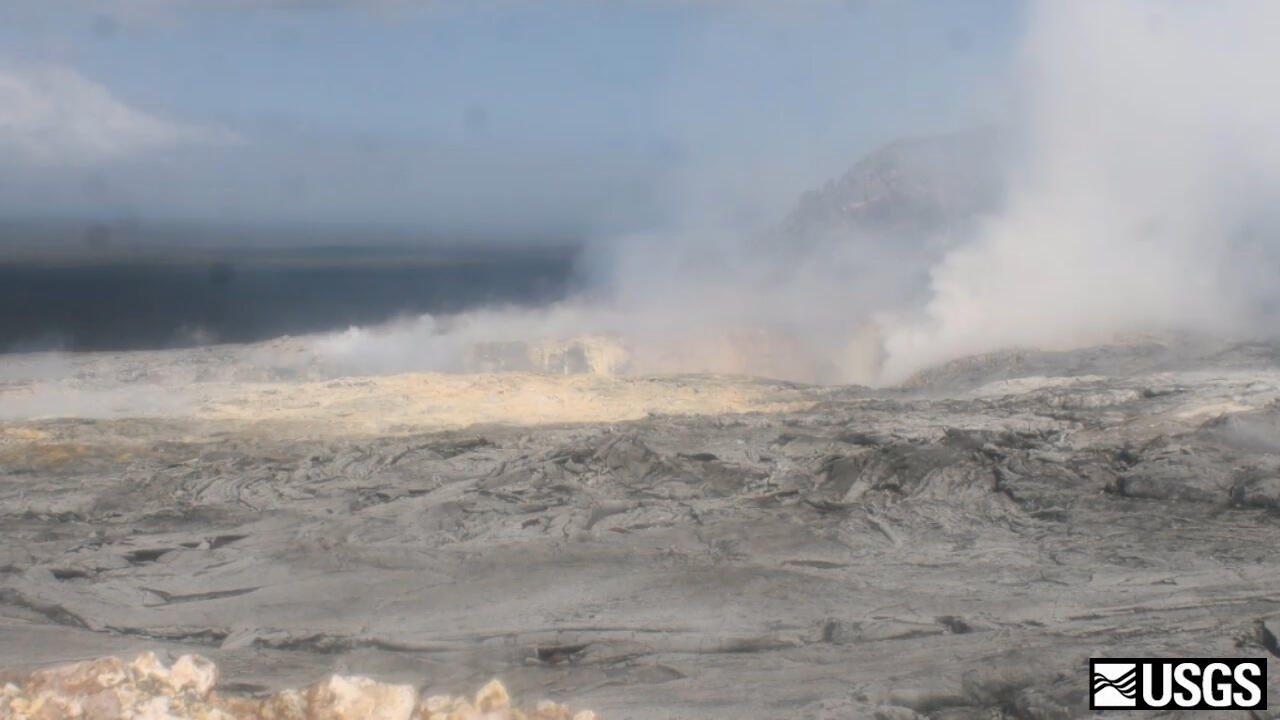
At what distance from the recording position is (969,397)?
15.3 meters

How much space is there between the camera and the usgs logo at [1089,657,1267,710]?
5930 millimetres

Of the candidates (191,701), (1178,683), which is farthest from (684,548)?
(191,701)

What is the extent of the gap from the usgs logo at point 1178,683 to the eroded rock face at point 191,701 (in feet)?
9.30

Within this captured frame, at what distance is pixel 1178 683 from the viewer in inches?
244

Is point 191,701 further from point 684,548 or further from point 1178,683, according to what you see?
point 1178,683

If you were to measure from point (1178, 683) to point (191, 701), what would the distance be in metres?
5.28

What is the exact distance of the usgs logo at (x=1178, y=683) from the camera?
5.93 meters

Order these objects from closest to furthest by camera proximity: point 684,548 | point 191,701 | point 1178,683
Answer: point 191,701
point 1178,683
point 684,548

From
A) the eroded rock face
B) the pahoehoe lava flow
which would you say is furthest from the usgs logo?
the eroded rock face

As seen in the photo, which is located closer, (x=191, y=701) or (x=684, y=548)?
(x=191, y=701)

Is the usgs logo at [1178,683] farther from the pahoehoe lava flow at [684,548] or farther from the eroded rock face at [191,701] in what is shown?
the eroded rock face at [191,701]

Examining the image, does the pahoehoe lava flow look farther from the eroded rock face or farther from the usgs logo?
the eroded rock face

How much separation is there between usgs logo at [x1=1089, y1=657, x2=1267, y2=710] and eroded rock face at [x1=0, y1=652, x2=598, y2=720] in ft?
9.30

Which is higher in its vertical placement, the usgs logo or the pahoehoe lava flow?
the pahoehoe lava flow
